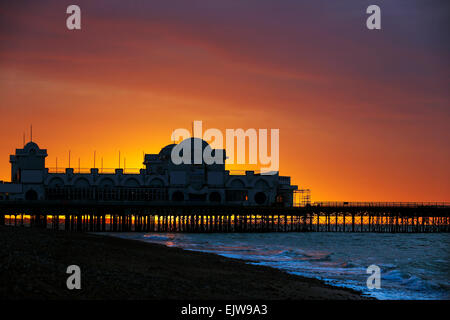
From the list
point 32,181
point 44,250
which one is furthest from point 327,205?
point 44,250

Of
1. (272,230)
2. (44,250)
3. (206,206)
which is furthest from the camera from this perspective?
(272,230)

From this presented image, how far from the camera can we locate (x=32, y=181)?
311ft

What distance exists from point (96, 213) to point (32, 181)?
14799 mm

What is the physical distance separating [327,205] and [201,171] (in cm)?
2183

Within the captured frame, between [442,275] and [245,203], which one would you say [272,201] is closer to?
[245,203]

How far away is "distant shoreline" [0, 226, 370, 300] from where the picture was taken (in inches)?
721

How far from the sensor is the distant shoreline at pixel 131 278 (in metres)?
18.3

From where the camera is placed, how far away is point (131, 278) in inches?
865

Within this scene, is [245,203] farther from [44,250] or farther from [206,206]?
[44,250]

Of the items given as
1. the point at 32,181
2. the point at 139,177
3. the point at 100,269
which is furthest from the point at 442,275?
the point at 32,181

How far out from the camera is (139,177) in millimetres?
97812

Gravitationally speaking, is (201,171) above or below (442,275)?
above
